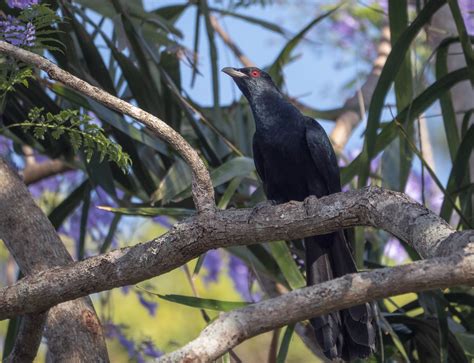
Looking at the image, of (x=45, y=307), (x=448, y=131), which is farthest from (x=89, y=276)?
(x=448, y=131)

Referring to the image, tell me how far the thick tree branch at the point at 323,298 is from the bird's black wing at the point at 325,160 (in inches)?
59.3

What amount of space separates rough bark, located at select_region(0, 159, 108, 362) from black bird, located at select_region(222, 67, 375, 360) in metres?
0.69

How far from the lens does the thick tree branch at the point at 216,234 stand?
2072mm

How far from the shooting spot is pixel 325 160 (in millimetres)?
3219

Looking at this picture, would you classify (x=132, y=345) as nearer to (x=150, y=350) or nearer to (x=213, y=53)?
(x=150, y=350)

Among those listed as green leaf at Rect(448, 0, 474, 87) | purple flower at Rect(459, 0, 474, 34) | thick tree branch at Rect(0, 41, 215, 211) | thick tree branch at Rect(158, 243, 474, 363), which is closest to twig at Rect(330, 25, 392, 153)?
purple flower at Rect(459, 0, 474, 34)

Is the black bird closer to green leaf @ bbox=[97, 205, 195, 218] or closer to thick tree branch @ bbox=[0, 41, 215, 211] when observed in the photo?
green leaf @ bbox=[97, 205, 195, 218]

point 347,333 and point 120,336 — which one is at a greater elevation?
point 120,336

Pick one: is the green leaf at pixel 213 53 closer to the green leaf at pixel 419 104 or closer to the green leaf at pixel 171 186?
the green leaf at pixel 171 186

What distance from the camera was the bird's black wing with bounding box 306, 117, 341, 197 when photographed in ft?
10.6

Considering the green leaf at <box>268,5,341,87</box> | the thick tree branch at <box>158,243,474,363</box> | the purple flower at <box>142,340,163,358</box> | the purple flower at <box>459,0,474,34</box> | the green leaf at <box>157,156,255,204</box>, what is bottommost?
the thick tree branch at <box>158,243,474,363</box>

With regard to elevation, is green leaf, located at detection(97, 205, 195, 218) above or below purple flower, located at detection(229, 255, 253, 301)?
below

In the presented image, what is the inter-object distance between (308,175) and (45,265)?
1.03 m

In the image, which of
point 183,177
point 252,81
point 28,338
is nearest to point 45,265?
point 28,338
